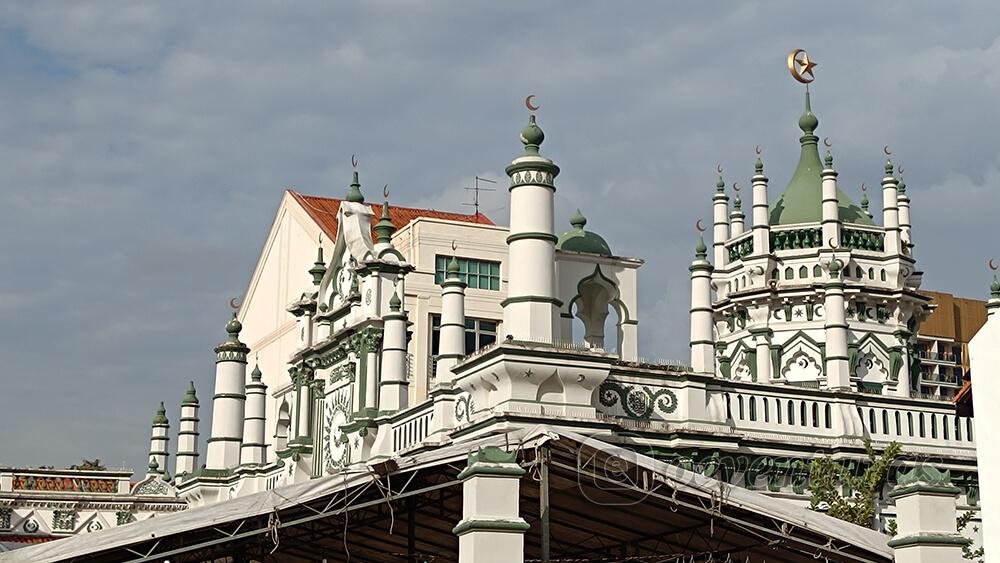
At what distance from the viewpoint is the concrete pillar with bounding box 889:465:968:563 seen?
18844 millimetres

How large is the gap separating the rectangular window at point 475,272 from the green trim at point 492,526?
31282 millimetres

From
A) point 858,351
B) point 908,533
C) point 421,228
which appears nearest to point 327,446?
point 421,228

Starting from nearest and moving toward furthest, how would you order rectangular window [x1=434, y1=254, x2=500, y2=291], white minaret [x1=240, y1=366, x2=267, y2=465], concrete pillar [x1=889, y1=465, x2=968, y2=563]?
concrete pillar [x1=889, y1=465, x2=968, y2=563]
white minaret [x1=240, y1=366, x2=267, y2=465]
rectangular window [x1=434, y1=254, x2=500, y2=291]

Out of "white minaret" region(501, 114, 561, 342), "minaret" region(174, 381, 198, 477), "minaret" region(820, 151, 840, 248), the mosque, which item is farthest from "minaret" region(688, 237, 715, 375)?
"minaret" region(174, 381, 198, 477)

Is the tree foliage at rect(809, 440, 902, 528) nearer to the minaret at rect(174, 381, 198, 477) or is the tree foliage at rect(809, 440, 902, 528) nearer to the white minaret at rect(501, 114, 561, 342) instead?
the white minaret at rect(501, 114, 561, 342)

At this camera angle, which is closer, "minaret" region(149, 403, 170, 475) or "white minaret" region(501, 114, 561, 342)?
"white minaret" region(501, 114, 561, 342)

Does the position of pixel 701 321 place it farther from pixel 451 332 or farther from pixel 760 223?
pixel 760 223

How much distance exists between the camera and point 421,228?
5009cm

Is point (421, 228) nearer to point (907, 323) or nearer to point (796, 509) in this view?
point (907, 323)

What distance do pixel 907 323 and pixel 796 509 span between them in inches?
1031

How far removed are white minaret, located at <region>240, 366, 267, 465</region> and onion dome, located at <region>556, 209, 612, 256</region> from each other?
13.6 meters

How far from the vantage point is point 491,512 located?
17.6 m

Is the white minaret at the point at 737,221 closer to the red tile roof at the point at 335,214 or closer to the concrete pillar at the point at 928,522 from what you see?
the red tile roof at the point at 335,214

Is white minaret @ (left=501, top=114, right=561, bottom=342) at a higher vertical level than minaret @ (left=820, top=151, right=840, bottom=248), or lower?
lower
